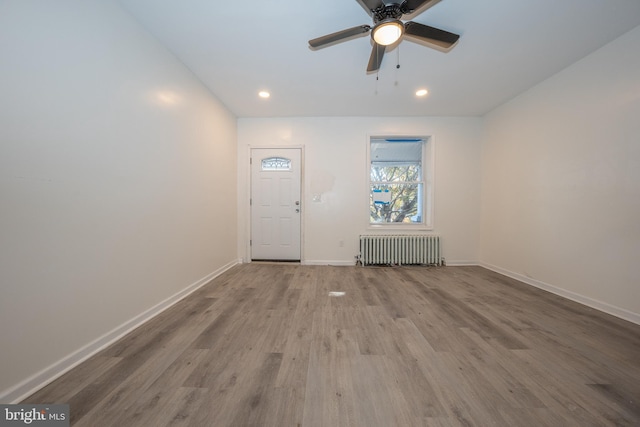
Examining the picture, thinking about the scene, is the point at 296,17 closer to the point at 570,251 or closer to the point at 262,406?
the point at 262,406

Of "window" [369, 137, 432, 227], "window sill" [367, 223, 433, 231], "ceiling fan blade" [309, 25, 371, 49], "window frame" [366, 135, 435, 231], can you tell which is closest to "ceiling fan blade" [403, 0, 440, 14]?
"ceiling fan blade" [309, 25, 371, 49]

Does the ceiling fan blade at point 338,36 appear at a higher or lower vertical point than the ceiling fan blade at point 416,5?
lower

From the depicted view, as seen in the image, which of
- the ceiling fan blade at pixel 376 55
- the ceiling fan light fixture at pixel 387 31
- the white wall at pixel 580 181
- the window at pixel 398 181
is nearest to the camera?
the ceiling fan light fixture at pixel 387 31

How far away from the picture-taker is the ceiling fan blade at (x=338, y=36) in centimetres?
160

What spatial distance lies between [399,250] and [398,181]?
127 cm

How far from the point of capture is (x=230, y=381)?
1.19 meters

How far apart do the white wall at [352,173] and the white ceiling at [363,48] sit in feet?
1.71

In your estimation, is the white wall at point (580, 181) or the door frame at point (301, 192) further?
the door frame at point (301, 192)

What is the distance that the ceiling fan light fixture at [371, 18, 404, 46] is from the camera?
150 cm

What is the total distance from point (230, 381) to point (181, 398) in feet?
0.77

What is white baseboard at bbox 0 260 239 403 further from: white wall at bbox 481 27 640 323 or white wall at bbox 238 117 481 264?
white wall at bbox 481 27 640 323

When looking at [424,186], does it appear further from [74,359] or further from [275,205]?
[74,359]

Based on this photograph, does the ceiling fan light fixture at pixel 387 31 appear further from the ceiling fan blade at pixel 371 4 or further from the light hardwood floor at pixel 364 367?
the light hardwood floor at pixel 364 367

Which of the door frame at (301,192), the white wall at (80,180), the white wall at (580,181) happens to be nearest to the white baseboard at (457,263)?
the white wall at (580,181)
